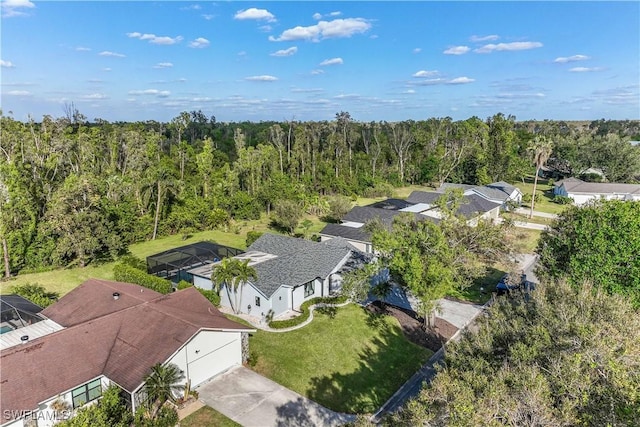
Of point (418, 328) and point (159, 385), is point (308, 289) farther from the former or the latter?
point (159, 385)

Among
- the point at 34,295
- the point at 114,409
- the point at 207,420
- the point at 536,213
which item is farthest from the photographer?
the point at 536,213

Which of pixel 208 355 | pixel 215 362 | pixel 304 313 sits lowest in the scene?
pixel 304 313

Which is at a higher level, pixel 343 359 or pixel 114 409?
pixel 114 409

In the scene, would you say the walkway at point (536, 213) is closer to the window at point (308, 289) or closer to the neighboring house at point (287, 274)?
the neighboring house at point (287, 274)

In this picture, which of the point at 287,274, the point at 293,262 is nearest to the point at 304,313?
the point at 287,274

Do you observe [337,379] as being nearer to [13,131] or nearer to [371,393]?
[371,393]

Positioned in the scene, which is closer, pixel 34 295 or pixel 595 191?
pixel 34 295

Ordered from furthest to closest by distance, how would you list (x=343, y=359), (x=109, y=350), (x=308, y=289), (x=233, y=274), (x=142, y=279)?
(x=308, y=289)
(x=142, y=279)
(x=233, y=274)
(x=343, y=359)
(x=109, y=350)
